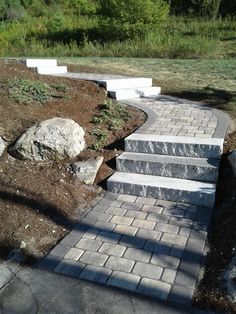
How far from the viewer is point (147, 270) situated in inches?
122

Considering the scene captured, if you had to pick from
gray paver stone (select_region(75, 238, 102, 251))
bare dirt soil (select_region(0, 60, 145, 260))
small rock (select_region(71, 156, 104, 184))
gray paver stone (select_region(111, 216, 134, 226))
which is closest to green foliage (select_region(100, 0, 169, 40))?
bare dirt soil (select_region(0, 60, 145, 260))

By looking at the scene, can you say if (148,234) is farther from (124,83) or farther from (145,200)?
(124,83)

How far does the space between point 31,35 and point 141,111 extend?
12.2m

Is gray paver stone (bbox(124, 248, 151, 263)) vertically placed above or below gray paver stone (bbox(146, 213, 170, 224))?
above

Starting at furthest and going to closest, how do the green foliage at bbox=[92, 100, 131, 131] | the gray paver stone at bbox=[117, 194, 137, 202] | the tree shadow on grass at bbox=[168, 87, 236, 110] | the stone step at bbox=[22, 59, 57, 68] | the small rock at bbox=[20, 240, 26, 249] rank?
the stone step at bbox=[22, 59, 57, 68], the tree shadow on grass at bbox=[168, 87, 236, 110], the green foliage at bbox=[92, 100, 131, 131], the gray paver stone at bbox=[117, 194, 137, 202], the small rock at bbox=[20, 240, 26, 249]

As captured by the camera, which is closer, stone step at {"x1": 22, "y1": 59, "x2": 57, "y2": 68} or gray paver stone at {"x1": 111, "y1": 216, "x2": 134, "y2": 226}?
gray paver stone at {"x1": 111, "y1": 216, "x2": 134, "y2": 226}

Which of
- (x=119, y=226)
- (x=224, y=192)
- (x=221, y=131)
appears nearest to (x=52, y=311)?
(x=119, y=226)

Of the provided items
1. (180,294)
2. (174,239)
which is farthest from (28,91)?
(180,294)

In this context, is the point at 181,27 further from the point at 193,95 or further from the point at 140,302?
the point at 140,302

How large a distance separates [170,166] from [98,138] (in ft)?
4.16

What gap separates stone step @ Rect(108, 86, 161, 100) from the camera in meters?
6.89

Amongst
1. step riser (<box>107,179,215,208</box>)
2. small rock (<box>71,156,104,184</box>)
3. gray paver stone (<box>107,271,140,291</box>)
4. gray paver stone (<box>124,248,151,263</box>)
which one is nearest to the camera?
gray paver stone (<box>107,271,140,291</box>)

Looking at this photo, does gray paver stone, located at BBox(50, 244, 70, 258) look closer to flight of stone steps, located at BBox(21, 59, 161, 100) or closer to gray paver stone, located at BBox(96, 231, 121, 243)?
gray paver stone, located at BBox(96, 231, 121, 243)

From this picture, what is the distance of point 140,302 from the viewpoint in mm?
2777
